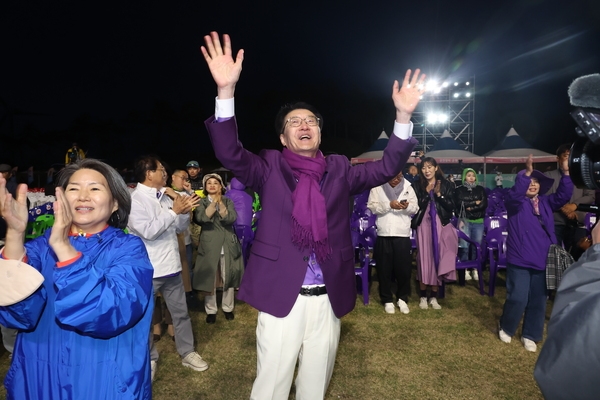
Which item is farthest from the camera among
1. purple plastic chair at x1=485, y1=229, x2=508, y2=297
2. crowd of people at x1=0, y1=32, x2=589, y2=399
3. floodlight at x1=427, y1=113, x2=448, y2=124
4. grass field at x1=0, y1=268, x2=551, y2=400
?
floodlight at x1=427, y1=113, x2=448, y2=124

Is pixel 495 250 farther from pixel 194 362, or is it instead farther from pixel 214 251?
pixel 194 362

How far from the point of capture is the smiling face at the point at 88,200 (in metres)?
1.60

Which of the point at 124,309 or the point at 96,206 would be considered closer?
the point at 124,309

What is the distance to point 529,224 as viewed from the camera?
393cm

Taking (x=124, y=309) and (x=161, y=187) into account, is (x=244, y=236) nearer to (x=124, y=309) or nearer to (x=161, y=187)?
(x=161, y=187)

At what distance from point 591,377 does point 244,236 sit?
5.32 metres

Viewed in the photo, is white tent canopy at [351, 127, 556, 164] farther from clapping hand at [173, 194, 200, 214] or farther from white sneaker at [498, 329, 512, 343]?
clapping hand at [173, 194, 200, 214]

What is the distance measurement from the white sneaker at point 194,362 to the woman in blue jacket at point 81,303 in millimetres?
2162

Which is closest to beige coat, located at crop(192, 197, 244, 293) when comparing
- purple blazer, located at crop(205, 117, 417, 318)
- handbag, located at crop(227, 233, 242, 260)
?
handbag, located at crop(227, 233, 242, 260)

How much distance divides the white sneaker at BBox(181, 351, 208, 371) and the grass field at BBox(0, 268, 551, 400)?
5 cm

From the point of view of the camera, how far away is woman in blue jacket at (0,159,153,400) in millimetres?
1265

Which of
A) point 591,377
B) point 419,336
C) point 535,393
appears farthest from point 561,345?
point 419,336

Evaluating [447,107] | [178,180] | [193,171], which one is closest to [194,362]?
[178,180]

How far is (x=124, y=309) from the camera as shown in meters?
1.36
